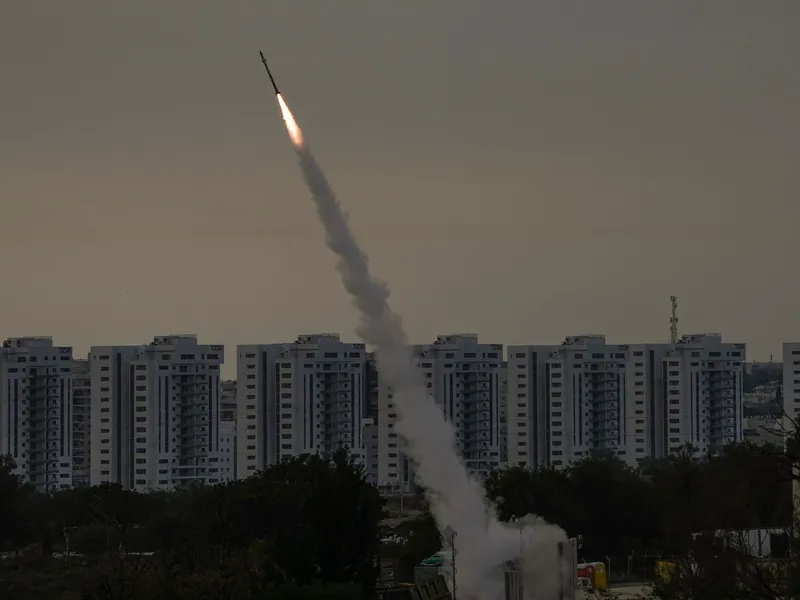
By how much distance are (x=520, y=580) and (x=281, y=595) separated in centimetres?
1065

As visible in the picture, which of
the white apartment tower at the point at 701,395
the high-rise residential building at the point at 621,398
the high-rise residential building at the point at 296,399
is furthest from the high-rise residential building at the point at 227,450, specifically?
the white apartment tower at the point at 701,395

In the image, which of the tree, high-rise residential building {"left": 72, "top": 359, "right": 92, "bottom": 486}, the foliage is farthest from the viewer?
high-rise residential building {"left": 72, "top": 359, "right": 92, "bottom": 486}

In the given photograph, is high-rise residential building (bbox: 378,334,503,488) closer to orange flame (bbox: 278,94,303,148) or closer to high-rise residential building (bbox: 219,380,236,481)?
high-rise residential building (bbox: 219,380,236,481)

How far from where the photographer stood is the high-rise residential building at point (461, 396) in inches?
4587

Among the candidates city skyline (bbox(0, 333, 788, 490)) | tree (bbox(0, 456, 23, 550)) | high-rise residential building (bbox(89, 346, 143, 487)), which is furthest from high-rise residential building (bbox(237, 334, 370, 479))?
tree (bbox(0, 456, 23, 550))

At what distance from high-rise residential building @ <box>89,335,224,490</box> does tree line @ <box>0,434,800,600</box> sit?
86.0 ft

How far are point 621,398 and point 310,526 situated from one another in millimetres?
83181

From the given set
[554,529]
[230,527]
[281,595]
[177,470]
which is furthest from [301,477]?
[177,470]

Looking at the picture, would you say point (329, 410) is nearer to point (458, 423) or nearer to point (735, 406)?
point (458, 423)

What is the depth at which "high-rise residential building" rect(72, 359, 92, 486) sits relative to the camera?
392 ft

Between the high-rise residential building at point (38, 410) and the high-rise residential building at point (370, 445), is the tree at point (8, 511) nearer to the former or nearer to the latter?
the high-rise residential building at point (38, 410)

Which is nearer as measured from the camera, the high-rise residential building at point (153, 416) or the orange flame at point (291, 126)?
the orange flame at point (291, 126)

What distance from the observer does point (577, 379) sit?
118 meters

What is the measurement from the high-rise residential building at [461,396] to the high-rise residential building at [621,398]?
1.80m
